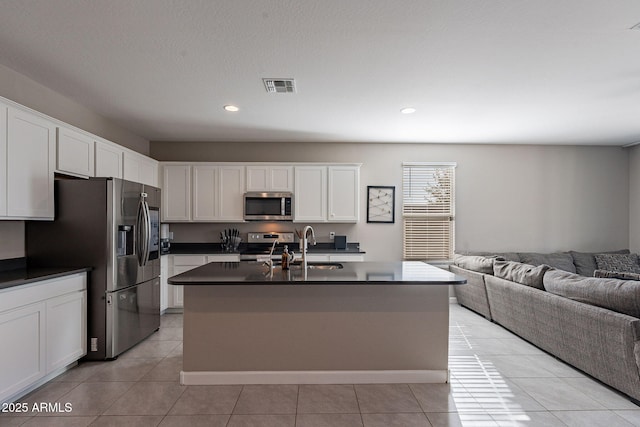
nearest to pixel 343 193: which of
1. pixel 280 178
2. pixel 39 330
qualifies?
pixel 280 178

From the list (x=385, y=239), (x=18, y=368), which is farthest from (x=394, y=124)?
(x=18, y=368)

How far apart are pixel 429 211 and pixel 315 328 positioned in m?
3.52

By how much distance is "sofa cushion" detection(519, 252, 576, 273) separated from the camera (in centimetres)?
517

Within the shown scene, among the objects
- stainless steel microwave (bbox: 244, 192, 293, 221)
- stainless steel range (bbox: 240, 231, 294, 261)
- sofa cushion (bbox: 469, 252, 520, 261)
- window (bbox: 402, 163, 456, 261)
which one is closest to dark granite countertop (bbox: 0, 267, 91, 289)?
stainless steel microwave (bbox: 244, 192, 293, 221)

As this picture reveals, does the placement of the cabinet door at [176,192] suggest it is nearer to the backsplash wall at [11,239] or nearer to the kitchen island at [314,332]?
the backsplash wall at [11,239]

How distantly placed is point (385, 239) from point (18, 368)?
4604mm

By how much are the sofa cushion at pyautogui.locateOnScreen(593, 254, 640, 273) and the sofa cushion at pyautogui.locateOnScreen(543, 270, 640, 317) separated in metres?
2.82

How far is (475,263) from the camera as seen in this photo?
4789 mm

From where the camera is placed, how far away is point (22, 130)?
8.95 ft

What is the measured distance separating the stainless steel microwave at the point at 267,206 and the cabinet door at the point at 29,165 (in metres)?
2.45

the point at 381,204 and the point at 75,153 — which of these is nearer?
the point at 75,153

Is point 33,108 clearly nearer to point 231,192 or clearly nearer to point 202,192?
point 202,192

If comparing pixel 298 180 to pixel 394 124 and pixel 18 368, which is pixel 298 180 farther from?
pixel 18 368

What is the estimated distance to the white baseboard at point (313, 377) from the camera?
9.00 feet
